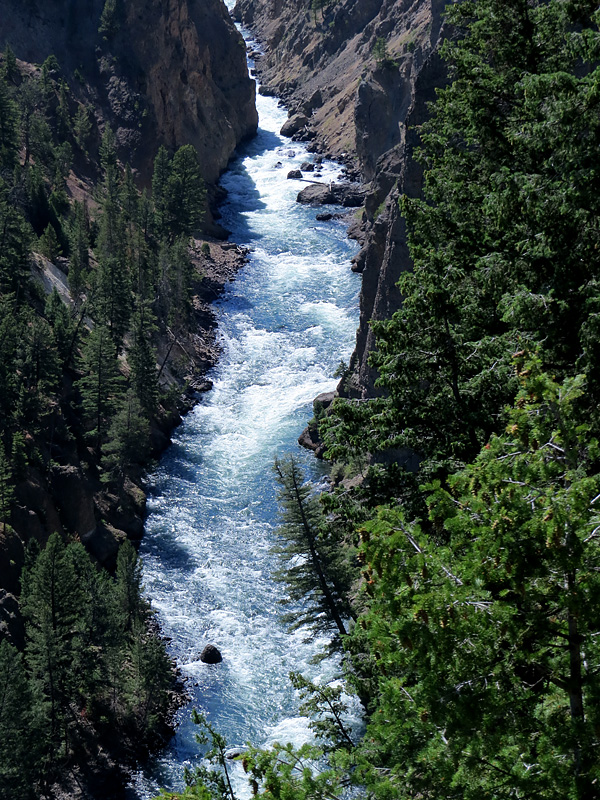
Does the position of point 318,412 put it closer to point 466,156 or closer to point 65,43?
point 466,156

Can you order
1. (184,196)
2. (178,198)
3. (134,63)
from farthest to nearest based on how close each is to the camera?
(134,63)
(184,196)
(178,198)

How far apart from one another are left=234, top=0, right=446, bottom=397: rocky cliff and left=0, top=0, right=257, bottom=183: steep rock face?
21811 mm

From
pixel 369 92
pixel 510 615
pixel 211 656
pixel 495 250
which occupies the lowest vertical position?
pixel 211 656

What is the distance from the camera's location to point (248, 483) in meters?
66.5

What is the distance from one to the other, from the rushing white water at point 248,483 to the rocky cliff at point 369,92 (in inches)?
305

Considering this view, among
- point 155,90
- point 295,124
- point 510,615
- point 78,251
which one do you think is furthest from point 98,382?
point 295,124

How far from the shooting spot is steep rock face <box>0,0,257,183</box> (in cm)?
12106

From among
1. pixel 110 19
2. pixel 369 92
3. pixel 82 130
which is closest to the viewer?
pixel 82 130

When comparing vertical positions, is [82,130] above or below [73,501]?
above

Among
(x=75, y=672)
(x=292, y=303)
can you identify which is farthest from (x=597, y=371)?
(x=292, y=303)

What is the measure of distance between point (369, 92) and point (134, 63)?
112 feet

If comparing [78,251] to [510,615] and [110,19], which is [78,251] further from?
[510,615]

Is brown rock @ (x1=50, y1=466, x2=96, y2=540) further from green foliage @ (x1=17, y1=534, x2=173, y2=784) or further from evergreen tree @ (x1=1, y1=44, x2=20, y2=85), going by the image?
evergreen tree @ (x1=1, y1=44, x2=20, y2=85)

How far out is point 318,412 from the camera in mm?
69312
